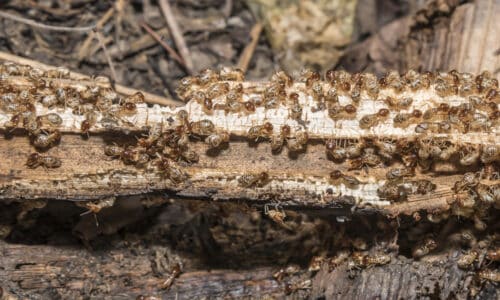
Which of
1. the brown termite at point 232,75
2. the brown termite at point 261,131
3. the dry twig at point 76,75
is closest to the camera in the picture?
the brown termite at point 261,131

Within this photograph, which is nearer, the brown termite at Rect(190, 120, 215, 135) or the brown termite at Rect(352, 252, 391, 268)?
the brown termite at Rect(190, 120, 215, 135)

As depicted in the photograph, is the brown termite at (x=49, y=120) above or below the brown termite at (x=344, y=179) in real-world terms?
above

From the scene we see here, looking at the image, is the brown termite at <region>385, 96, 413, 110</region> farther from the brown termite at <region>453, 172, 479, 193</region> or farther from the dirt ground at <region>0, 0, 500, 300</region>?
the dirt ground at <region>0, 0, 500, 300</region>

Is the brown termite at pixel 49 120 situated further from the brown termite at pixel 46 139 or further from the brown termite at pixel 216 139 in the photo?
the brown termite at pixel 216 139

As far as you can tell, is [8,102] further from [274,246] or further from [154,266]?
[274,246]

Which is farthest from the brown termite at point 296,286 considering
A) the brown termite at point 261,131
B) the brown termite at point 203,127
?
the brown termite at point 203,127

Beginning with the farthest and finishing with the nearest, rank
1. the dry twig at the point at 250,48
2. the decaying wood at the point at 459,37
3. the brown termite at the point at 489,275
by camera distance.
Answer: the dry twig at the point at 250,48, the decaying wood at the point at 459,37, the brown termite at the point at 489,275

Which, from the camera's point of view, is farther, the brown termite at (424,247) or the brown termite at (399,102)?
the brown termite at (424,247)

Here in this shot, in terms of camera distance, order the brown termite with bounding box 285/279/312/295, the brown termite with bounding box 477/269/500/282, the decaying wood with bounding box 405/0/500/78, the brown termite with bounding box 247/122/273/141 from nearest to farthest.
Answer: the brown termite with bounding box 247/122/273/141, the brown termite with bounding box 477/269/500/282, the brown termite with bounding box 285/279/312/295, the decaying wood with bounding box 405/0/500/78

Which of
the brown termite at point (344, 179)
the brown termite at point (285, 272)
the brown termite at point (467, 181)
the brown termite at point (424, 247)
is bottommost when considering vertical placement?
the brown termite at point (285, 272)

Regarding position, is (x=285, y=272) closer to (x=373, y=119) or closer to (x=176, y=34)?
(x=373, y=119)

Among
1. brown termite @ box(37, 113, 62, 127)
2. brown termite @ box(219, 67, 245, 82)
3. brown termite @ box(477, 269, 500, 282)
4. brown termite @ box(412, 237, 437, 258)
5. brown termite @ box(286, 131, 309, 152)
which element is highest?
brown termite @ box(219, 67, 245, 82)

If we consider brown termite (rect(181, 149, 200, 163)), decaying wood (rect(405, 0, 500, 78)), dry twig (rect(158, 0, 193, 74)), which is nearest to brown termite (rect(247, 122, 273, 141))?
brown termite (rect(181, 149, 200, 163))

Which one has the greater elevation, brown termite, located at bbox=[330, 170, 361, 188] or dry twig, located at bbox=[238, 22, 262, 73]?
dry twig, located at bbox=[238, 22, 262, 73]
